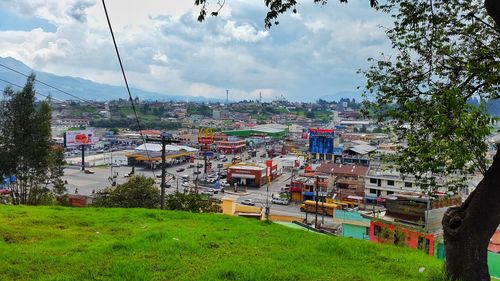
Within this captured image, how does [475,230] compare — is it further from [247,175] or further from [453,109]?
[247,175]

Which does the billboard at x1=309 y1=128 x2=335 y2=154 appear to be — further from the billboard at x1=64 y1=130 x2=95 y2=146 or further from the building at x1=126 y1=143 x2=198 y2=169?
the billboard at x1=64 y1=130 x2=95 y2=146

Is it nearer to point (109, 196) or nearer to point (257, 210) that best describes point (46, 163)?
point (109, 196)

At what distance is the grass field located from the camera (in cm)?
473

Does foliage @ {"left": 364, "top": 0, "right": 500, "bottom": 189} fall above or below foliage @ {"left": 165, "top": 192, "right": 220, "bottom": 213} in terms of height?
above

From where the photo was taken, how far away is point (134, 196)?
19.9 meters

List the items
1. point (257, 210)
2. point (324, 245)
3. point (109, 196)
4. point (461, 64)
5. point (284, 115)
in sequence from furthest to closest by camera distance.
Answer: point (284, 115) < point (257, 210) < point (109, 196) < point (324, 245) < point (461, 64)

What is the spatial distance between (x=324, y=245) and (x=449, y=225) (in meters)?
2.32

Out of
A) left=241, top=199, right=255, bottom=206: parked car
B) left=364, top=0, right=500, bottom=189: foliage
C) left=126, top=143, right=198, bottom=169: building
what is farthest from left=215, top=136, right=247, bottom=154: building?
left=364, top=0, right=500, bottom=189: foliage

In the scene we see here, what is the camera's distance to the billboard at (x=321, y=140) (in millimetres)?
65000

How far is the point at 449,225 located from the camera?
4445mm

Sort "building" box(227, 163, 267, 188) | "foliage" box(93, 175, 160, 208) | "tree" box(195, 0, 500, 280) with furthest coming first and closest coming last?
"building" box(227, 163, 267, 188), "foliage" box(93, 175, 160, 208), "tree" box(195, 0, 500, 280)

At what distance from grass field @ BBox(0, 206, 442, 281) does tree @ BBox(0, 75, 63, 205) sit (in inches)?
523

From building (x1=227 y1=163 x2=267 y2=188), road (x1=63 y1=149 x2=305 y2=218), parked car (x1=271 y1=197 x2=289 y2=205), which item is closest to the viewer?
road (x1=63 y1=149 x2=305 y2=218)

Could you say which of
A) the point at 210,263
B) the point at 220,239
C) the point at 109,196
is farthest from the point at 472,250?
the point at 109,196
